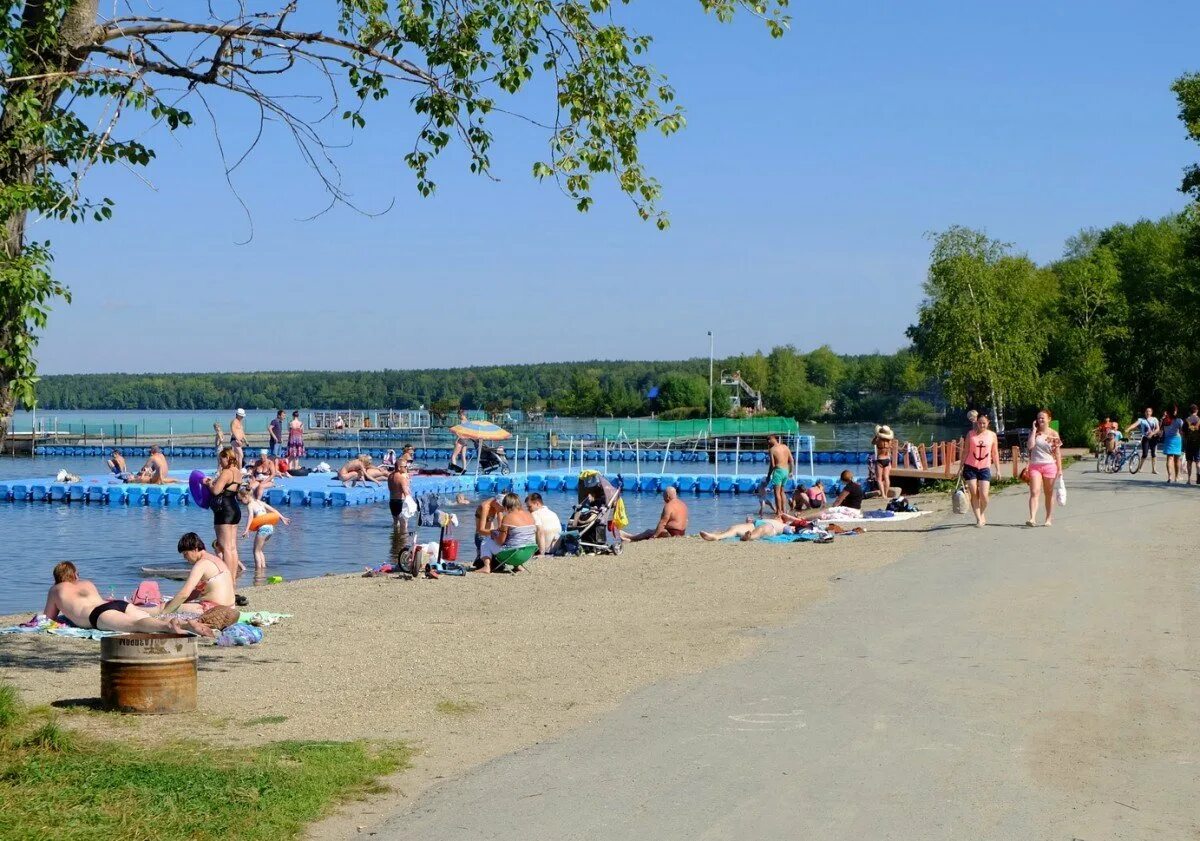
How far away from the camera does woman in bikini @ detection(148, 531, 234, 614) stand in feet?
35.2

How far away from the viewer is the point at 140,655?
8.07m

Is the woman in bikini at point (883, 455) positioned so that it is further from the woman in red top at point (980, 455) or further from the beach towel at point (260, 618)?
the beach towel at point (260, 618)

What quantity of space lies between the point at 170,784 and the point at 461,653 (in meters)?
4.21

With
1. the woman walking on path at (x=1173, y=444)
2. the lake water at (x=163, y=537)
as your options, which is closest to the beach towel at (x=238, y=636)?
the lake water at (x=163, y=537)

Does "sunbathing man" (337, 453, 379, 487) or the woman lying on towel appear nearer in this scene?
the woman lying on towel

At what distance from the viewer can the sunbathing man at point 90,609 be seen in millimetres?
10570

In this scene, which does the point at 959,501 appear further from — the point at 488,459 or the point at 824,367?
the point at 824,367

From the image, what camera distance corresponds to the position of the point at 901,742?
23.1 ft

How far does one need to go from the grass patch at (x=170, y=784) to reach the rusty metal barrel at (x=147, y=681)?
0.61 meters

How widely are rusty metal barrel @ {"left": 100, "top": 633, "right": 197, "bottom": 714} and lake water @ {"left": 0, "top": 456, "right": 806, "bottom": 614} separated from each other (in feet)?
20.2

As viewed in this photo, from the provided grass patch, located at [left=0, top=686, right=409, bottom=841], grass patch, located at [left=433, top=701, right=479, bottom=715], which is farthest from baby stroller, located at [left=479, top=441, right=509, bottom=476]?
grass patch, located at [left=0, top=686, right=409, bottom=841]

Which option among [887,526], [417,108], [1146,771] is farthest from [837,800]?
[887,526]

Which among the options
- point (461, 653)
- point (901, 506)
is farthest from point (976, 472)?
point (461, 653)

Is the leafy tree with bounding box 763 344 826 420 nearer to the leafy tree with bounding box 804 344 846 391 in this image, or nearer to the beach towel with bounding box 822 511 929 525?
the leafy tree with bounding box 804 344 846 391
